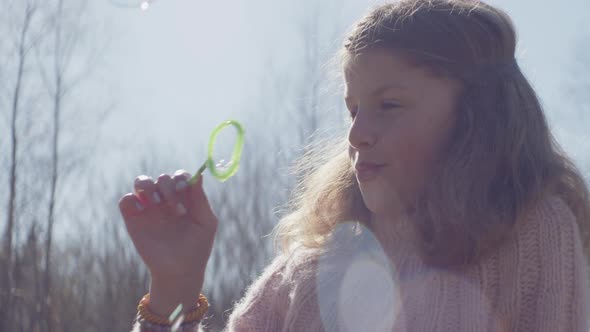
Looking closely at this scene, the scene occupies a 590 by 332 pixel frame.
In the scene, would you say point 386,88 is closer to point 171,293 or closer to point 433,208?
point 433,208

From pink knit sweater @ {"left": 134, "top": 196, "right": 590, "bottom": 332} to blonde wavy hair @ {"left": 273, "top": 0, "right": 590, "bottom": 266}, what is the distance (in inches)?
1.8

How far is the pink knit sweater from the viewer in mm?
1621

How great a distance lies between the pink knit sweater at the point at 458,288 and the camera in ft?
5.32

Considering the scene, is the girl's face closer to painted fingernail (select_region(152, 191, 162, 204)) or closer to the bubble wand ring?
the bubble wand ring

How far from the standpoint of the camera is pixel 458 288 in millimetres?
1706

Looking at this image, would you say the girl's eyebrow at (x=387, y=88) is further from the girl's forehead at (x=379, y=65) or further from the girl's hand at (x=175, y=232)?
the girl's hand at (x=175, y=232)

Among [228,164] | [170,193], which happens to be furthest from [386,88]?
[170,193]

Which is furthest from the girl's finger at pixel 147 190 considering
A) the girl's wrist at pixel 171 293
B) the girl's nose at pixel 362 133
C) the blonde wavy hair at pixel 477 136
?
the blonde wavy hair at pixel 477 136

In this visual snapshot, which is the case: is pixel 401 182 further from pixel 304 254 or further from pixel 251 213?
pixel 251 213

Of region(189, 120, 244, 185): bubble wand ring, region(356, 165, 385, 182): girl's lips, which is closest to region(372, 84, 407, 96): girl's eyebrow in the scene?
region(356, 165, 385, 182): girl's lips

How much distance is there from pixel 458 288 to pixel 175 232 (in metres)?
0.63

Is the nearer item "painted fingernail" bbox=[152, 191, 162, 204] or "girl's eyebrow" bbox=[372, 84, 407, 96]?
"painted fingernail" bbox=[152, 191, 162, 204]

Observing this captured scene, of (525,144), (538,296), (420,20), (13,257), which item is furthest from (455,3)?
(13,257)

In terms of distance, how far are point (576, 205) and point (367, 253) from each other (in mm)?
494
